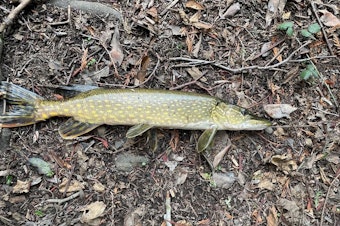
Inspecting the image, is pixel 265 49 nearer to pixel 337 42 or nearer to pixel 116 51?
pixel 337 42

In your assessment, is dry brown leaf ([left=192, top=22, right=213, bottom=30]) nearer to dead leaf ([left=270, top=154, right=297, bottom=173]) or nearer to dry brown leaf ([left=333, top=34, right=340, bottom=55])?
dry brown leaf ([left=333, top=34, right=340, bottom=55])

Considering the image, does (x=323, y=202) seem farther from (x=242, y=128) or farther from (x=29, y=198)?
(x=29, y=198)

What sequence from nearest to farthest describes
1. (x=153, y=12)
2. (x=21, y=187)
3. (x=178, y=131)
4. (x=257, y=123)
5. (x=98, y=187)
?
1. (x=21, y=187)
2. (x=98, y=187)
3. (x=257, y=123)
4. (x=178, y=131)
5. (x=153, y=12)

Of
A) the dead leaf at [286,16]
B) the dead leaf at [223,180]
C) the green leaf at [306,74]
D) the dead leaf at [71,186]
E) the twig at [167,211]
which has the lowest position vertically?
the twig at [167,211]

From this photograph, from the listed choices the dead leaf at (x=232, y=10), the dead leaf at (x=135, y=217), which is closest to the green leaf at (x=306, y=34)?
the dead leaf at (x=232, y=10)

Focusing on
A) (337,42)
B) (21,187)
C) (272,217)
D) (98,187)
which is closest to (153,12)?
(98,187)

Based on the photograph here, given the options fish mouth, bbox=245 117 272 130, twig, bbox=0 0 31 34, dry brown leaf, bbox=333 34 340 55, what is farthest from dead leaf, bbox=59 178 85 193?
dry brown leaf, bbox=333 34 340 55

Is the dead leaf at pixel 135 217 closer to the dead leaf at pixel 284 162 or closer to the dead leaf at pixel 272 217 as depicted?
the dead leaf at pixel 272 217

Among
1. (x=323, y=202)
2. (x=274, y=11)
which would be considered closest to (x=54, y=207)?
(x=323, y=202)
